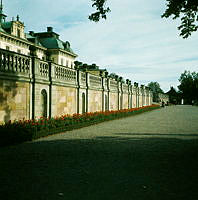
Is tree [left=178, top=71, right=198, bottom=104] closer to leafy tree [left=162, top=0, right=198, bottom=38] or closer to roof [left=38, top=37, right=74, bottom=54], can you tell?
roof [left=38, top=37, right=74, bottom=54]

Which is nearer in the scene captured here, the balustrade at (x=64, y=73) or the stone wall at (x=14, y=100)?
the stone wall at (x=14, y=100)

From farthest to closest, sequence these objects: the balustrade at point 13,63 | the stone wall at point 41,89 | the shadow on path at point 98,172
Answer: the stone wall at point 41,89 → the balustrade at point 13,63 → the shadow on path at point 98,172

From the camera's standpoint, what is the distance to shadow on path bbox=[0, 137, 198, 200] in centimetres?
448

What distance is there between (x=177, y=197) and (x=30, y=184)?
2915 millimetres

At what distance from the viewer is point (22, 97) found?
11.9 meters

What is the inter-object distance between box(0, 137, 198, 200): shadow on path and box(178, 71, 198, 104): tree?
84094 mm

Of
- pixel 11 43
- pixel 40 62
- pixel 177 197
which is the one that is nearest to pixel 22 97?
pixel 40 62

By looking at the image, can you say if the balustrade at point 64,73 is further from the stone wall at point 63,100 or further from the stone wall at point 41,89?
the stone wall at point 63,100

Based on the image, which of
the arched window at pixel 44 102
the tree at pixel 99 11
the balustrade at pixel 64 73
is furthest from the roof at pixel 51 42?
the tree at pixel 99 11

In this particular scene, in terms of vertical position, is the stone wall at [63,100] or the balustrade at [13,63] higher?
the balustrade at [13,63]

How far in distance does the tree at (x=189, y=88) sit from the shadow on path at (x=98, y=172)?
8409 centimetres

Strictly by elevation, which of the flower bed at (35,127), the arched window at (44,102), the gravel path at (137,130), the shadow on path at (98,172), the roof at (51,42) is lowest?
the shadow on path at (98,172)

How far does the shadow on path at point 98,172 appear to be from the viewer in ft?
14.7

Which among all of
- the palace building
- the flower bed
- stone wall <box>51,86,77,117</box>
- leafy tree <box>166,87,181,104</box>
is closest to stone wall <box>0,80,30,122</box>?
the palace building
